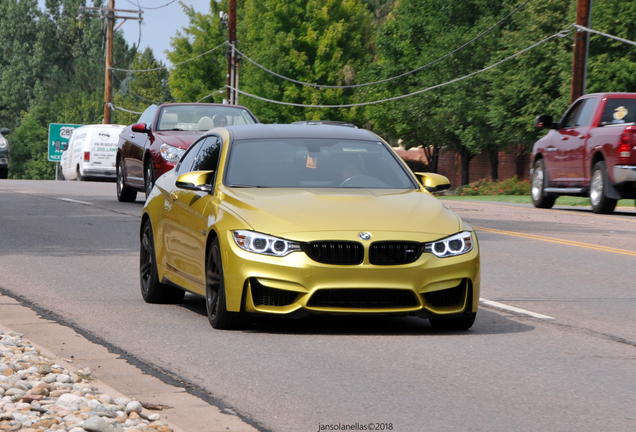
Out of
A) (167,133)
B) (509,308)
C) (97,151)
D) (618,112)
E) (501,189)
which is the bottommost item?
(501,189)

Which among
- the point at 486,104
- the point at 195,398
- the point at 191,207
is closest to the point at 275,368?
the point at 195,398

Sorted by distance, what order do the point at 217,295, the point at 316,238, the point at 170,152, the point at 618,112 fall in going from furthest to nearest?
the point at 618,112, the point at 170,152, the point at 217,295, the point at 316,238

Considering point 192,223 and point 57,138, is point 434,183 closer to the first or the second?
point 192,223

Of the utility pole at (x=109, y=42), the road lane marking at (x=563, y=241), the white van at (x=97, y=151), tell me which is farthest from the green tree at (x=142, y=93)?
the road lane marking at (x=563, y=241)

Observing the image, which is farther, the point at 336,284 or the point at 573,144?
the point at 573,144

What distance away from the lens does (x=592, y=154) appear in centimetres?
1933

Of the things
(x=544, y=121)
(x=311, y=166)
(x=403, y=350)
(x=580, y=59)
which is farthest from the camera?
(x=580, y=59)

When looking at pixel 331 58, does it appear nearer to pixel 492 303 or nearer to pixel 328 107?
pixel 328 107

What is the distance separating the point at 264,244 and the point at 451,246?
1.27m

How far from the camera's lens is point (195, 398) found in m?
5.54

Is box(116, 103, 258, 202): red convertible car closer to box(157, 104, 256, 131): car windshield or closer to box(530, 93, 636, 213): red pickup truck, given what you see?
box(157, 104, 256, 131): car windshield

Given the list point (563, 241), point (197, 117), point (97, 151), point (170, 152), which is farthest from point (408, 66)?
point (563, 241)

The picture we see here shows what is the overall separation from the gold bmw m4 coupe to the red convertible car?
31.8ft

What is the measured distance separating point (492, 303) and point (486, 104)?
141 feet
